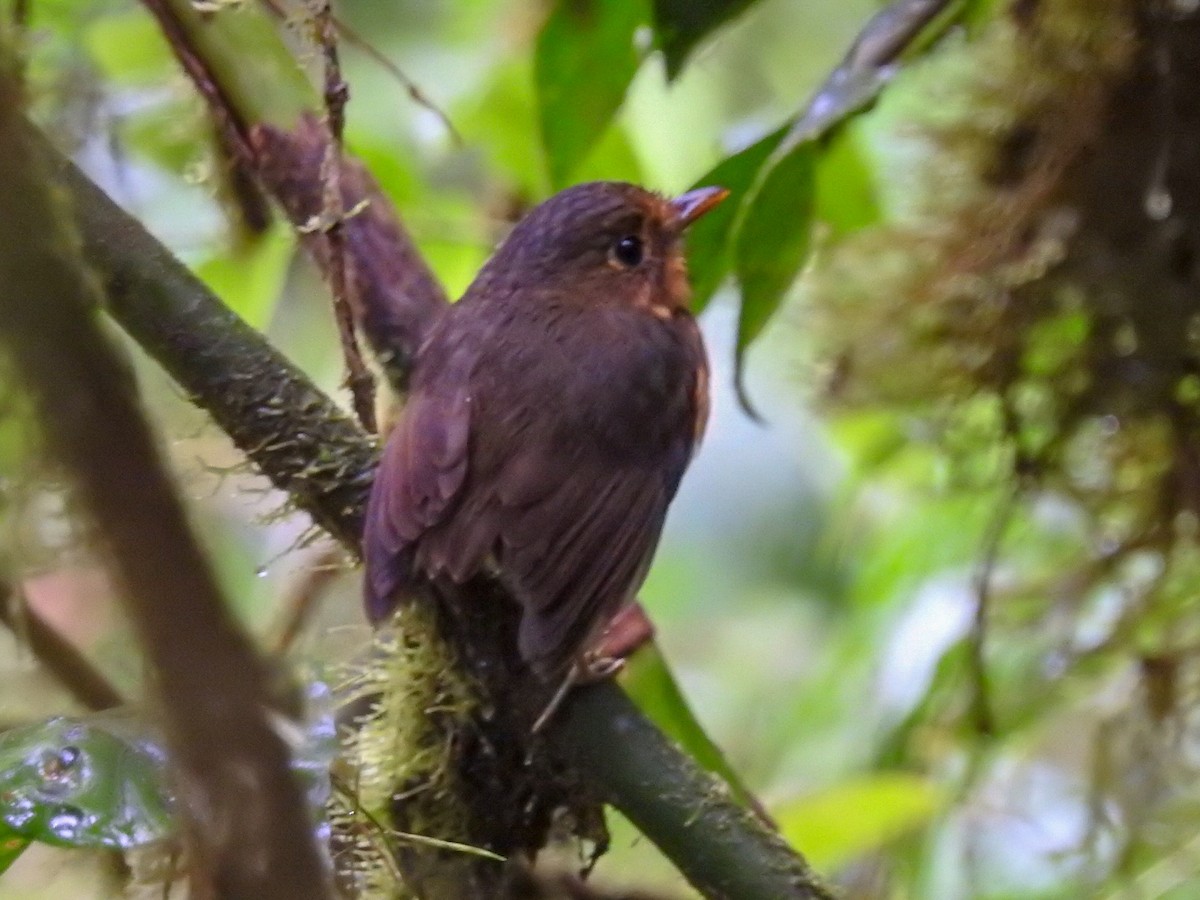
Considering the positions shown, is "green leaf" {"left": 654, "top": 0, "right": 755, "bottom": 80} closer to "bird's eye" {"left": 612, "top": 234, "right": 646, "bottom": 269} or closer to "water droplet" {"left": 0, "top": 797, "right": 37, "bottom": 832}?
"bird's eye" {"left": 612, "top": 234, "right": 646, "bottom": 269}

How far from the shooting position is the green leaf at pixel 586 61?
6.12 ft

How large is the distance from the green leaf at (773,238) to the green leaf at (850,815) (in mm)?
626

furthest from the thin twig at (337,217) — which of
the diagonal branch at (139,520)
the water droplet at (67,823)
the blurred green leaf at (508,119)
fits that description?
the diagonal branch at (139,520)

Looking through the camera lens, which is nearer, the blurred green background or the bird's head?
the bird's head

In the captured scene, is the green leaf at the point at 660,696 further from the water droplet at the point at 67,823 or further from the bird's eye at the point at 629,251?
the water droplet at the point at 67,823

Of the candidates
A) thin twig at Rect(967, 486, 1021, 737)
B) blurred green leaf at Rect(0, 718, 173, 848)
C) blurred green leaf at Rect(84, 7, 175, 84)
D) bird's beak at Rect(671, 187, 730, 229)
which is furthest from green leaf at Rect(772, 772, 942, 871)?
blurred green leaf at Rect(84, 7, 175, 84)

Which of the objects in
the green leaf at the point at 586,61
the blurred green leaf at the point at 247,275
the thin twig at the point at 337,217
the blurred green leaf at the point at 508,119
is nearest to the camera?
the thin twig at the point at 337,217

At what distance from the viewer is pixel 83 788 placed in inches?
44.5

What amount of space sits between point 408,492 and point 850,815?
844mm

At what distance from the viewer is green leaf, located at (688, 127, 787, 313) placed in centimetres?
179

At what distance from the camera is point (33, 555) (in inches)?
54.1

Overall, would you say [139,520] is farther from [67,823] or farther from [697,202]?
[697,202]

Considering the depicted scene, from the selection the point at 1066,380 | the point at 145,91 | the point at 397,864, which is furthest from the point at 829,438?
the point at 397,864

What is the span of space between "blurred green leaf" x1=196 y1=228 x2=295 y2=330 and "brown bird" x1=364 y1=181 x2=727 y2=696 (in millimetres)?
439
